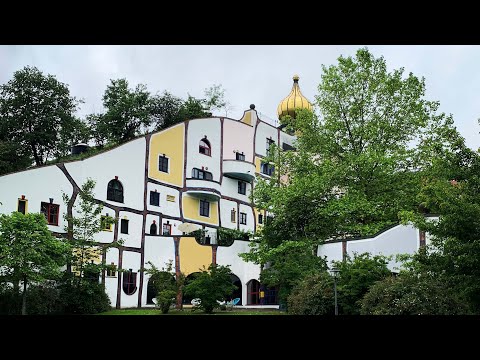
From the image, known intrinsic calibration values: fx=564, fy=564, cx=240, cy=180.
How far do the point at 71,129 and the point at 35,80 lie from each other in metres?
3.23

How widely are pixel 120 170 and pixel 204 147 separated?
586 centimetres

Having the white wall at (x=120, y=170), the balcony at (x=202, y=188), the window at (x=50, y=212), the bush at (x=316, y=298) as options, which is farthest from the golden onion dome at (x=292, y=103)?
the bush at (x=316, y=298)

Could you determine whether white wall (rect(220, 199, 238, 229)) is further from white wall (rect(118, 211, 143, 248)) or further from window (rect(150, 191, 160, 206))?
white wall (rect(118, 211, 143, 248))

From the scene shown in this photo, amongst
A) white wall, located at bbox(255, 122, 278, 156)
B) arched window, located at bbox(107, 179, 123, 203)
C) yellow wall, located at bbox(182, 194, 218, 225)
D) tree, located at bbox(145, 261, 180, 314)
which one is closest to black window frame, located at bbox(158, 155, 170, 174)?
yellow wall, located at bbox(182, 194, 218, 225)

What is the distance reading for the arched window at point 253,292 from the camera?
94.7 ft

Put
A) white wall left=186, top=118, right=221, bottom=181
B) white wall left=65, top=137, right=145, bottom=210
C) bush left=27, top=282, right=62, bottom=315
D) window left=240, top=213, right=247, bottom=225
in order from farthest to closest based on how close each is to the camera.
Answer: window left=240, top=213, right=247, bottom=225, white wall left=186, top=118, right=221, bottom=181, white wall left=65, top=137, right=145, bottom=210, bush left=27, top=282, right=62, bottom=315

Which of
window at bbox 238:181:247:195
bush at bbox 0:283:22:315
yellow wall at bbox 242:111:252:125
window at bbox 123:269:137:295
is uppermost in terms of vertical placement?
yellow wall at bbox 242:111:252:125

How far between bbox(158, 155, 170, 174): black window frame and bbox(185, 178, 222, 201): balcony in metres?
1.48

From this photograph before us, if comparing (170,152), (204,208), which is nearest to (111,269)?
(170,152)

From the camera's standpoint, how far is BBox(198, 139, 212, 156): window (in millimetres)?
29323

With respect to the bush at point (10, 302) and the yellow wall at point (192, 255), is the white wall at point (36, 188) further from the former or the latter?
the yellow wall at point (192, 255)

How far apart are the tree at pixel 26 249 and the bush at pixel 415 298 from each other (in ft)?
36.0
